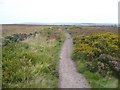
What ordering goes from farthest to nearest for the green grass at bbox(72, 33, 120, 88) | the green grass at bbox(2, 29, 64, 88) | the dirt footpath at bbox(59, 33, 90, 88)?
the green grass at bbox(72, 33, 120, 88)
the dirt footpath at bbox(59, 33, 90, 88)
the green grass at bbox(2, 29, 64, 88)

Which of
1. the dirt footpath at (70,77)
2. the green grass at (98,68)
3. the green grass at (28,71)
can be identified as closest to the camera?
the green grass at (28,71)

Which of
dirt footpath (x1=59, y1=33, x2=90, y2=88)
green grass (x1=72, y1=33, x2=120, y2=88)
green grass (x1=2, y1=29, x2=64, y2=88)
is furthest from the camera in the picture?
green grass (x1=72, y1=33, x2=120, y2=88)

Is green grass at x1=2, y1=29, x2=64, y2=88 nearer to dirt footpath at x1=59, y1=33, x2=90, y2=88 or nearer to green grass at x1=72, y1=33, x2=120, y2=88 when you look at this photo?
dirt footpath at x1=59, y1=33, x2=90, y2=88

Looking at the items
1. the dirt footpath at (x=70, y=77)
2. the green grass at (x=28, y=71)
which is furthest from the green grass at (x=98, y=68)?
the green grass at (x=28, y=71)

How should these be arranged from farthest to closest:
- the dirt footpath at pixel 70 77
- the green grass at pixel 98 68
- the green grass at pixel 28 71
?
the green grass at pixel 98 68 < the dirt footpath at pixel 70 77 < the green grass at pixel 28 71

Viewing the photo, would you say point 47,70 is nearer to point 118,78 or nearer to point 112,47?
point 118,78

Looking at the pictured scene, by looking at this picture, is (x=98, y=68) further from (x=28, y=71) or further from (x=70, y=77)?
(x=28, y=71)

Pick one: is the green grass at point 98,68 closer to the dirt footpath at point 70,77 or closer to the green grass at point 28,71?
the dirt footpath at point 70,77

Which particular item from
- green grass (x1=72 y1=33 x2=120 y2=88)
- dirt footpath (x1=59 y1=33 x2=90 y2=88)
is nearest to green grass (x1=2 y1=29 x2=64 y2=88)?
dirt footpath (x1=59 y1=33 x2=90 y2=88)

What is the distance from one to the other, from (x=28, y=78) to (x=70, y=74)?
3.09 meters

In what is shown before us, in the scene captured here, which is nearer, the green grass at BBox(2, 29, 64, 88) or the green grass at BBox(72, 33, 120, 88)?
the green grass at BBox(2, 29, 64, 88)

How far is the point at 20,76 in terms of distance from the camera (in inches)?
542

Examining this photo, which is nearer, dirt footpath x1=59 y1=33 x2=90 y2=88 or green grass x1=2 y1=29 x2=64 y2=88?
green grass x1=2 y1=29 x2=64 y2=88

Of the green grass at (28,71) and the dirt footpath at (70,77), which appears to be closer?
the green grass at (28,71)
